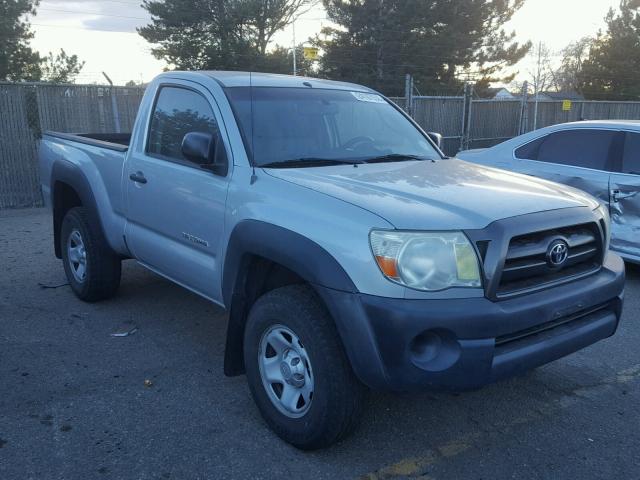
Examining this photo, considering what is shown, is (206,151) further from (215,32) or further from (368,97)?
(215,32)

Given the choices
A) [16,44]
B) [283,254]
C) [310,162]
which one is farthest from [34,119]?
[16,44]

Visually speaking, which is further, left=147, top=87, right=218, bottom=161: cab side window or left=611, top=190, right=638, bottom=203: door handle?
left=611, top=190, right=638, bottom=203: door handle

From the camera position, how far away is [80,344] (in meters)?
4.58

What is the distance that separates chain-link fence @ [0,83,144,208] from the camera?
10375mm

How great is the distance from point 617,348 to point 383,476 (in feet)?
8.42

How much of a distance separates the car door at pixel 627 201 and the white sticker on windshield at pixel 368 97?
2992mm

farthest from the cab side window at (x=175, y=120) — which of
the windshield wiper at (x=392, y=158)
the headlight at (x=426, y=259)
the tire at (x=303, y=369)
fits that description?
the headlight at (x=426, y=259)

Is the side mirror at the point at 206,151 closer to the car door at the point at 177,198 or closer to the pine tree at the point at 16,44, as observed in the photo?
the car door at the point at 177,198

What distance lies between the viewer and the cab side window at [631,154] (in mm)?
6305

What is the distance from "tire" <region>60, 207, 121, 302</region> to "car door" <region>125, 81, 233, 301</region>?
652 mm

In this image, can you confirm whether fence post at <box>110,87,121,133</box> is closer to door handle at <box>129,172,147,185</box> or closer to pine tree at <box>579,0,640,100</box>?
door handle at <box>129,172,147,185</box>

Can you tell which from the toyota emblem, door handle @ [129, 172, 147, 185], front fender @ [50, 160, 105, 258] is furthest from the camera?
front fender @ [50, 160, 105, 258]

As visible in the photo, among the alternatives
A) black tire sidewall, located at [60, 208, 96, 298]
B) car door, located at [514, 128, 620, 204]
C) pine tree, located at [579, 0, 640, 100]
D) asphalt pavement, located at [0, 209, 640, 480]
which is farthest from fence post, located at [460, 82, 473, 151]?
pine tree, located at [579, 0, 640, 100]

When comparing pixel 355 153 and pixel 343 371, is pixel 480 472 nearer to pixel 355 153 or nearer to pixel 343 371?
pixel 343 371
